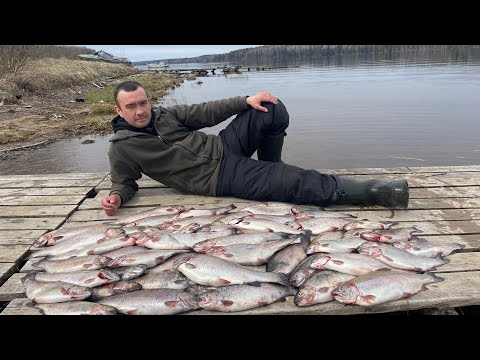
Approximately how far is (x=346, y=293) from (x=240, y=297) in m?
0.69

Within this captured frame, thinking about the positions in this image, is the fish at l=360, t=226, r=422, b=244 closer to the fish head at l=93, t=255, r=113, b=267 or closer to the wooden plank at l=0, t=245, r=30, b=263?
the fish head at l=93, t=255, r=113, b=267

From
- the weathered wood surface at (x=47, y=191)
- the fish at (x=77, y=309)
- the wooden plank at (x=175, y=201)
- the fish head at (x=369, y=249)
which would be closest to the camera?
the fish at (x=77, y=309)

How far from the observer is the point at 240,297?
263 centimetres

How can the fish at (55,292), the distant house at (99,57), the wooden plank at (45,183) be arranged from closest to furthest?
the fish at (55,292) < the wooden plank at (45,183) < the distant house at (99,57)

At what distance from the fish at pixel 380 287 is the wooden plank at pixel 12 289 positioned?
2.23 meters

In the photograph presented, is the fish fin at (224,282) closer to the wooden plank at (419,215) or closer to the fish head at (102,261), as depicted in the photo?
the fish head at (102,261)

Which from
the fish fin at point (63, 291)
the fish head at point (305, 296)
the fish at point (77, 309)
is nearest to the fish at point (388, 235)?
the fish head at point (305, 296)

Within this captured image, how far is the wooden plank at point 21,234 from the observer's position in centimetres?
387

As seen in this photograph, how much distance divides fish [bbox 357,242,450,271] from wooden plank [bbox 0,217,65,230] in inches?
119
